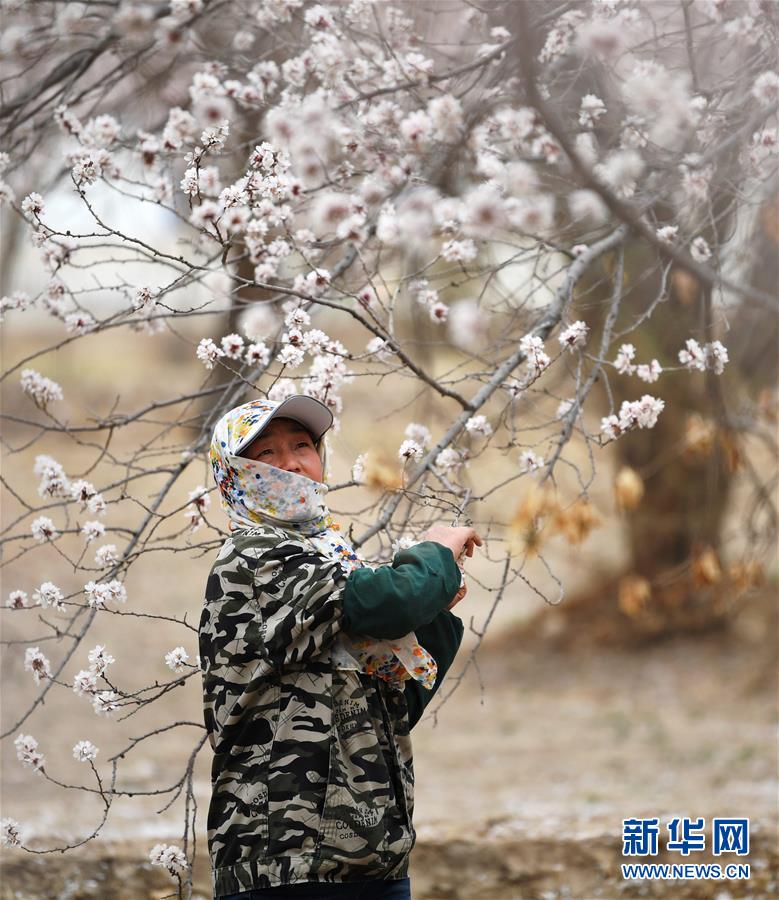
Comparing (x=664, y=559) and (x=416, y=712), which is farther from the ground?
(x=664, y=559)

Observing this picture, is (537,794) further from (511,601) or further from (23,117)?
(511,601)

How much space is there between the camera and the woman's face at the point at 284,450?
236cm

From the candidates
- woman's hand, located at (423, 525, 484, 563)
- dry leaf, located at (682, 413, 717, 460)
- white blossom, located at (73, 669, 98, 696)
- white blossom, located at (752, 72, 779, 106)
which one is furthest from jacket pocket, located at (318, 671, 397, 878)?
dry leaf, located at (682, 413, 717, 460)

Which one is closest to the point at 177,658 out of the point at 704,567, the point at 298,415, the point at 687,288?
the point at 298,415

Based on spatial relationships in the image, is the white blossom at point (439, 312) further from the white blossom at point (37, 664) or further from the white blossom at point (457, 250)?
Answer: the white blossom at point (37, 664)

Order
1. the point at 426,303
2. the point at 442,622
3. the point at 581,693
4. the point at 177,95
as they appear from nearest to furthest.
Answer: the point at 442,622 → the point at 426,303 → the point at 177,95 → the point at 581,693

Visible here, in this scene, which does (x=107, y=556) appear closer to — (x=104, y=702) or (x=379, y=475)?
(x=104, y=702)

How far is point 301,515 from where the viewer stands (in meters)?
2.28

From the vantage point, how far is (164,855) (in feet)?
9.52

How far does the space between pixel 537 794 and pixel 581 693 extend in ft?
8.88

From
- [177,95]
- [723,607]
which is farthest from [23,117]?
[723,607]

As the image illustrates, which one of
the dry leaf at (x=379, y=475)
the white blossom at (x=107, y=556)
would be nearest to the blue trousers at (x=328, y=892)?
the white blossom at (x=107, y=556)

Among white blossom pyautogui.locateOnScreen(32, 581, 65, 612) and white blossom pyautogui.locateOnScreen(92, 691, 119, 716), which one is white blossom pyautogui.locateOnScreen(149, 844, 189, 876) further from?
white blossom pyautogui.locateOnScreen(32, 581, 65, 612)

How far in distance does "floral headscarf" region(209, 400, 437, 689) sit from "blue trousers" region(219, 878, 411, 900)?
42cm
